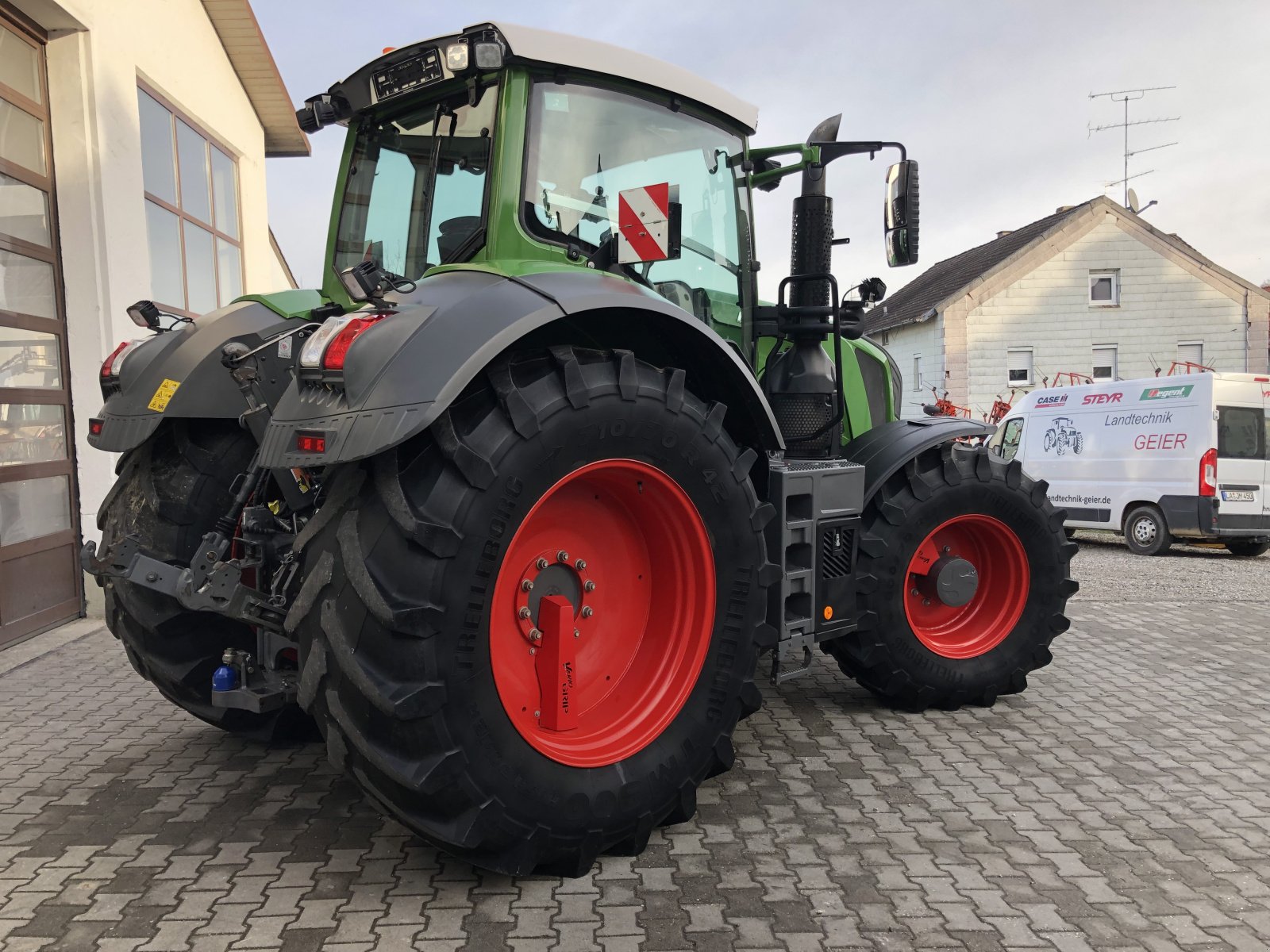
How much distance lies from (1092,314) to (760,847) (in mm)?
22809

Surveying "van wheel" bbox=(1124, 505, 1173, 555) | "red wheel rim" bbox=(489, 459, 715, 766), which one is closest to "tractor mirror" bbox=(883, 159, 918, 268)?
"red wheel rim" bbox=(489, 459, 715, 766)

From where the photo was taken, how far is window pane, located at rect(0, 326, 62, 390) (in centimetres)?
589

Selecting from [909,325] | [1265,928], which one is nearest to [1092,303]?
[909,325]

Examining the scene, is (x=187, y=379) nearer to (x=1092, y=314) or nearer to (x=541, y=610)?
(x=541, y=610)

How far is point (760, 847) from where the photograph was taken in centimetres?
310

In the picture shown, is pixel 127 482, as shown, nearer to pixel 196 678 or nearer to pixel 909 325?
pixel 196 678

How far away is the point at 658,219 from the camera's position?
320cm

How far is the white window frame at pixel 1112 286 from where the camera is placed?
2270 centimetres

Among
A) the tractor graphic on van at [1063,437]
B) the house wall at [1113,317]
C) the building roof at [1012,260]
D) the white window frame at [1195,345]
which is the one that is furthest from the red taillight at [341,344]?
the white window frame at [1195,345]

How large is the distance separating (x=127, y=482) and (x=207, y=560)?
2.58ft

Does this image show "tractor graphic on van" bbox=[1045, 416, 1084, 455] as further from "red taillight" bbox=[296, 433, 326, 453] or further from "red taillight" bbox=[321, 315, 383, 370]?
"red taillight" bbox=[296, 433, 326, 453]

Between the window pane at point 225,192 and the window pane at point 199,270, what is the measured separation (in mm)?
387

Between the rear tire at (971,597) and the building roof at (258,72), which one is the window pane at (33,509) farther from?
the rear tire at (971,597)

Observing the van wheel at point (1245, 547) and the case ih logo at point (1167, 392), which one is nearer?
the case ih logo at point (1167, 392)
